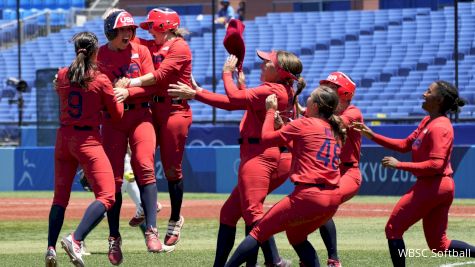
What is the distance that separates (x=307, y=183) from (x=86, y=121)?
2.53 metres

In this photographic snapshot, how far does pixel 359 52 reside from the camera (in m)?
32.9

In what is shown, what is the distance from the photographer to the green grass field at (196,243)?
39.2 feet

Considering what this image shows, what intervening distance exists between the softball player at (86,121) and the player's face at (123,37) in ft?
1.80

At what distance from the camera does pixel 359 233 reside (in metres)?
15.5

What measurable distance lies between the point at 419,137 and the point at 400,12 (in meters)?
24.7

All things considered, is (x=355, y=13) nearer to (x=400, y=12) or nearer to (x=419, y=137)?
(x=400, y=12)

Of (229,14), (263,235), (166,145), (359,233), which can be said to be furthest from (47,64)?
(263,235)

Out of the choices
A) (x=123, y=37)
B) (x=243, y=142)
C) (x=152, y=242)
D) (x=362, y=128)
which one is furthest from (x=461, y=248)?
(x=123, y=37)

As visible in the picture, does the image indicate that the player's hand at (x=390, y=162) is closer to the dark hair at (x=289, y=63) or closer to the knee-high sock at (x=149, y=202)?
the dark hair at (x=289, y=63)

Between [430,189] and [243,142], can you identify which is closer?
[430,189]

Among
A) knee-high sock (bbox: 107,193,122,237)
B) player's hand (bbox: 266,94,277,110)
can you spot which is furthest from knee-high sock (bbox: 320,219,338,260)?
knee-high sock (bbox: 107,193,122,237)

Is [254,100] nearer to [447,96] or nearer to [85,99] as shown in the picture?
[85,99]

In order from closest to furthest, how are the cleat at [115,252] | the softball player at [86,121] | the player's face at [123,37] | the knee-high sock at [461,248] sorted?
the knee-high sock at [461,248]
the softball player at [86,121]
the cleat at [115,252]
the player's face at [123,37]
